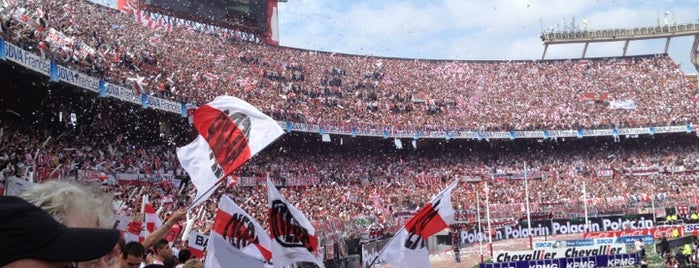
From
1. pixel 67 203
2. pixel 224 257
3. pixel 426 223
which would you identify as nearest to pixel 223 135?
pixel 224 257

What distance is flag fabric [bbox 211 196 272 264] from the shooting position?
25.2 ft

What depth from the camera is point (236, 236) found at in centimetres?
789

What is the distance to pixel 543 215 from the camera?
4056 cm

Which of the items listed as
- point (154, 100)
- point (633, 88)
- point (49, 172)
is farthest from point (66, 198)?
point (633, 88)

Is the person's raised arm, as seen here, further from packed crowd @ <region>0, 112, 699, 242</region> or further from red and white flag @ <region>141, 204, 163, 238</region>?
packed crowd @ <region>0, 112, 699, 242</region>

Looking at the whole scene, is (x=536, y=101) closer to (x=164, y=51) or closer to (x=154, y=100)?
(x=164, y=51)

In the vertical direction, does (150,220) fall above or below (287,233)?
above

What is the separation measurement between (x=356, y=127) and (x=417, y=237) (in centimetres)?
3400

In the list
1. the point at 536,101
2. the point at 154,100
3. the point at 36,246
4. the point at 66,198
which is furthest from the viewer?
the point at 536,101

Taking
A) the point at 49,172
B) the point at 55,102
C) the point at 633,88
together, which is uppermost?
the point at 633,88

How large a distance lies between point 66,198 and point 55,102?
981 inches

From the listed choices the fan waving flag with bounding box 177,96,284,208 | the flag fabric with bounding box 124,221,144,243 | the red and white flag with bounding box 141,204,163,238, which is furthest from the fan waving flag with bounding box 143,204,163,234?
the fan waving flag with bounding box 177,96,284,208

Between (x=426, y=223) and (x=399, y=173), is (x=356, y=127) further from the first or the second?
(x=426, y=223)

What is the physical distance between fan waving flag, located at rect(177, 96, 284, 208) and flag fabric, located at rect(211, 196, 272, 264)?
488 millimetres
